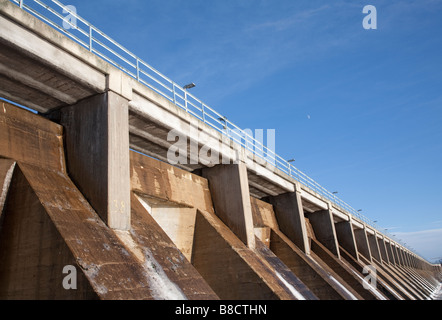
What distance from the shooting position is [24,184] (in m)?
7.94

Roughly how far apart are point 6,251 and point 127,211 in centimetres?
258

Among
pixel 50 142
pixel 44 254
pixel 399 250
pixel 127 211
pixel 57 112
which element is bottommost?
pixel 399 250

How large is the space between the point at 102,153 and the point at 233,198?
765 cm

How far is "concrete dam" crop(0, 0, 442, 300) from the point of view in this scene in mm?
7242

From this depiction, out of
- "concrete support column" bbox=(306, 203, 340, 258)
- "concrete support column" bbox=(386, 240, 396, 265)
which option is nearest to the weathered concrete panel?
"concrete support column" bbox=(306, 203, 340, 258)

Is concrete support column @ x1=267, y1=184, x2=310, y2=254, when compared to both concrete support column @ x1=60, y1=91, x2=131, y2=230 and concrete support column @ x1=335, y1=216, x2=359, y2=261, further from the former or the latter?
concrete support column @ x1=60, y1=91, x2=131, y2=230

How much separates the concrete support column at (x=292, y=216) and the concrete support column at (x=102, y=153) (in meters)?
14.2

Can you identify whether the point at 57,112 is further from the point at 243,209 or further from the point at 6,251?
the point at 243,209

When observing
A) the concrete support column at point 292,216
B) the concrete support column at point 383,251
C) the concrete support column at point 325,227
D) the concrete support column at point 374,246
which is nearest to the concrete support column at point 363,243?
the concrete support column at point 374,246

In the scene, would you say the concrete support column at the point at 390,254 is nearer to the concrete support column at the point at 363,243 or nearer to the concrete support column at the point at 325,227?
the concrete support column at the point at 363,243

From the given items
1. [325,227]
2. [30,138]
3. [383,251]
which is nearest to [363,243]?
[325,227]

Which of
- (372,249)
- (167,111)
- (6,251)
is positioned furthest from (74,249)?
(372,249)

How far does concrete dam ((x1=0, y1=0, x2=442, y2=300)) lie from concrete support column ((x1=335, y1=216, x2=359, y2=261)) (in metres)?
17.6

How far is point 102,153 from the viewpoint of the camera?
928 cm
